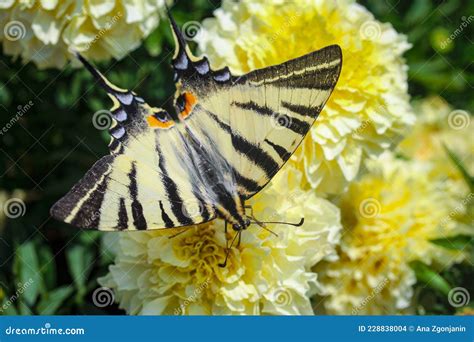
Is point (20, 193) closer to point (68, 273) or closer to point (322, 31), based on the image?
point (68, 273)

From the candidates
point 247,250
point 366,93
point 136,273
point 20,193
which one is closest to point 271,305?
point 247,250
